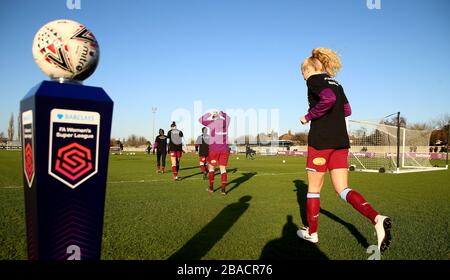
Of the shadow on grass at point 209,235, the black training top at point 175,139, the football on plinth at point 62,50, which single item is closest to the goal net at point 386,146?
the black training top at point 175,139

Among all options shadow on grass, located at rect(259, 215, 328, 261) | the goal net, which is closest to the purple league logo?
shadow on grass, located at rect(259, 215, 328, 261)

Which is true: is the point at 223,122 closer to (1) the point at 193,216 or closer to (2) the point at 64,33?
(1) the point at 193,216

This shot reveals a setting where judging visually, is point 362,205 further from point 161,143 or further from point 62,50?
point 161,143

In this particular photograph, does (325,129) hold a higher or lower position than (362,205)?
higher

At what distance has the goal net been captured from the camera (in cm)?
1762

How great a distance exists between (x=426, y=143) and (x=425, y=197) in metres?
16.3

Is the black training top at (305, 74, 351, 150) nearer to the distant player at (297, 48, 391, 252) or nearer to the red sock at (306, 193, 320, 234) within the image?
the distant player at (297, 48, 391, 252)

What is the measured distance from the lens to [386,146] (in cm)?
1936

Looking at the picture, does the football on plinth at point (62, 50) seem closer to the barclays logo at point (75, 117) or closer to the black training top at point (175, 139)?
the barclays logo at point (75, 117)

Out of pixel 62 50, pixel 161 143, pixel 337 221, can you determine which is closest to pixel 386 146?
pixel 161 143

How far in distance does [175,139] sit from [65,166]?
35.8 ft

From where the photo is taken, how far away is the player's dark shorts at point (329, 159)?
12.7 ft

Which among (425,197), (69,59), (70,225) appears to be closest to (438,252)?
(70,225)
